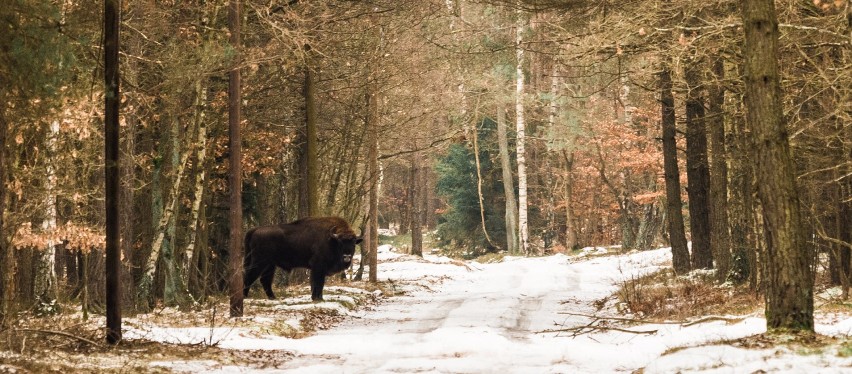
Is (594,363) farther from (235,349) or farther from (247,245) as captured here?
(247,245)

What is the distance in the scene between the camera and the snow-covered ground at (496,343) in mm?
9375

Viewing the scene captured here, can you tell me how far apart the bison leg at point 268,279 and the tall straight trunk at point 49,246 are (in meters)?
4.83

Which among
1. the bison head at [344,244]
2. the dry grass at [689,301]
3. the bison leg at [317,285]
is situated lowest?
the dry grass at [689,301]

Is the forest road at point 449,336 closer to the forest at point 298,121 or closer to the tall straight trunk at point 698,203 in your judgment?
the forest at point 298,121

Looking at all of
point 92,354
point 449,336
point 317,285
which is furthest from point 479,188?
point 92,354

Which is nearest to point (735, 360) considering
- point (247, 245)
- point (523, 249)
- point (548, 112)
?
point (247, 245)

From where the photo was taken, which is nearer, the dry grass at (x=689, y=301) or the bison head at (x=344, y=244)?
the dry grass at (x=689, y=301)

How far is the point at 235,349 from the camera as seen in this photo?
13016mm

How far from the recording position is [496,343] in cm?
1338

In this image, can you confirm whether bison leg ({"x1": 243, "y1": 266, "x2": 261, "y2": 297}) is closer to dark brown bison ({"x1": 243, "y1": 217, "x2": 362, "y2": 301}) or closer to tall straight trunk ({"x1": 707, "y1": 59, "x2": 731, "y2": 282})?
dark brown bison ({"x1": 243, "y1": 217, "x2": 362, "y2": 301})

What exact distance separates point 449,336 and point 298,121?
578 inches

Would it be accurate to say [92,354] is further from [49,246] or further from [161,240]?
[161,240]

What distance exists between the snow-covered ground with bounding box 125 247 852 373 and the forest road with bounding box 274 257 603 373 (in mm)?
15

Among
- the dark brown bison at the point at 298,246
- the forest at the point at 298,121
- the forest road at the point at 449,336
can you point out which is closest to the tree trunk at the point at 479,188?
the forest at the point at 298,121
